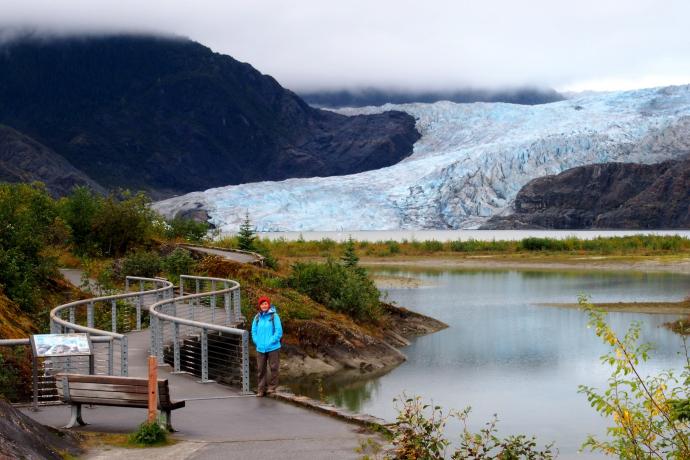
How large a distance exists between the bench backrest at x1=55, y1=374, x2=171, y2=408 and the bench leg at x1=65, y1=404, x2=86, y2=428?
19cm

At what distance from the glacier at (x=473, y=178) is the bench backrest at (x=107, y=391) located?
241ft

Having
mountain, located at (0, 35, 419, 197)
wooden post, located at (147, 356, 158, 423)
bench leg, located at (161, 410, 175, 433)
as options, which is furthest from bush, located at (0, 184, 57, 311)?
mountain, located at (0, 35, 419, 197)

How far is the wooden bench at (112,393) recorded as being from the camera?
35.4ft

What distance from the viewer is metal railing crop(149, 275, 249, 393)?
566 inches

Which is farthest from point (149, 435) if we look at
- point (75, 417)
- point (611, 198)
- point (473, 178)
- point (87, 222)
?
point (611, 198)

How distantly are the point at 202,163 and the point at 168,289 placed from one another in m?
167

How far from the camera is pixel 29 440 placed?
28.0 ft

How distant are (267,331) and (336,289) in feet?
47.8

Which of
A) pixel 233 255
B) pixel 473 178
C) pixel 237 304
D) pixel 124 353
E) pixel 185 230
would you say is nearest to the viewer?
pixel 124 353

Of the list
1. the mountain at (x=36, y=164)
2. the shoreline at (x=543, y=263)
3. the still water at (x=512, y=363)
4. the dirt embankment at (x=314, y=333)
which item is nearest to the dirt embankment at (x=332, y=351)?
the dirt embankment at (x=314, y=333)

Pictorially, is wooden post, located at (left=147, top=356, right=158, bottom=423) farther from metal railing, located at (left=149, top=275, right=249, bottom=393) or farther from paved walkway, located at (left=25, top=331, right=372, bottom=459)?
metal railing, located at (left=149, top=275, right=249, bottom=393)

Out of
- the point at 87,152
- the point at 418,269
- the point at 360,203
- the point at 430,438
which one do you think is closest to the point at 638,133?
the point at 360,203

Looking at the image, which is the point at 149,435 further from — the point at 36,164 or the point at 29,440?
the point at 36,164

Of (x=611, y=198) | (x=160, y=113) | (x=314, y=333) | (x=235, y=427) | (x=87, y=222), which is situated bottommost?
(x=314, y=333)
